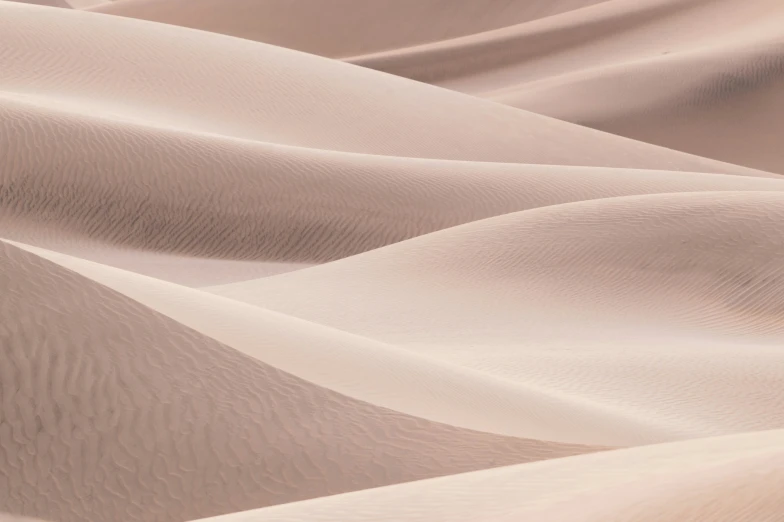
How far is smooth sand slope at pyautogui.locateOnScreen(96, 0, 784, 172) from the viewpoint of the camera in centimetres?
1410

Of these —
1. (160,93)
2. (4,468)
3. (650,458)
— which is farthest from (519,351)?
(160,93)

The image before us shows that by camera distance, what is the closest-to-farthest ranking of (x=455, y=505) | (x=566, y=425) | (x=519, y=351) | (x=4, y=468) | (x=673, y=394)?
(x=455, y=505), (x=4, y=468), (x=566, y=425), (x=673, y=394), (x=519, y=351)

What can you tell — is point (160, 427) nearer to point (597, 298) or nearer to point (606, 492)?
point (606, 492)

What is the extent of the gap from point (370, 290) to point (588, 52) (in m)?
12.1

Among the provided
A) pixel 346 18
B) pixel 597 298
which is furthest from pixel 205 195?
pixel 346 18

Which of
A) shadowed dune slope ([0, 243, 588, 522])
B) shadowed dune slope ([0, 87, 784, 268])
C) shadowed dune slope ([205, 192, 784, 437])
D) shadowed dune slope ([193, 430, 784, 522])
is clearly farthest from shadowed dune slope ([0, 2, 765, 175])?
shadowed dune slope ([193, 430, 784, 522])

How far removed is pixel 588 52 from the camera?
1725 centimetres

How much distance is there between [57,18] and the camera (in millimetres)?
10617

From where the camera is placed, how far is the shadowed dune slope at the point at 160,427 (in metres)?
3.06

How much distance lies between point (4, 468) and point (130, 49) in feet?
25.2

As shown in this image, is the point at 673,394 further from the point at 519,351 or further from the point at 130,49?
the point at 130,49

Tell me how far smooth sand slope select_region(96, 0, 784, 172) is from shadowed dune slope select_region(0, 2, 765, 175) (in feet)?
10.2

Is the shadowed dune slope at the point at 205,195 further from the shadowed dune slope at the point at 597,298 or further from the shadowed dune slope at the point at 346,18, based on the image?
the shadowed dune slope at the point at 346,18

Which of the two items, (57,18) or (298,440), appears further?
(57,18)
